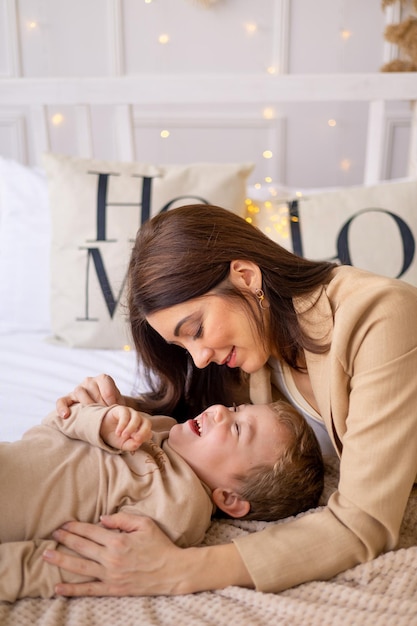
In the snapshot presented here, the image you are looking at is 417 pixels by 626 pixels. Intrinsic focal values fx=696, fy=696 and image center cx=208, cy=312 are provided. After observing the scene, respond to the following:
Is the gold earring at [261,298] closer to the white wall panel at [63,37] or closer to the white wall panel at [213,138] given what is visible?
the white wall panel at [213,138]

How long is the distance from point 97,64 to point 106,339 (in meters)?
1.36

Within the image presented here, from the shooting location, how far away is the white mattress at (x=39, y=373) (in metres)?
1.62

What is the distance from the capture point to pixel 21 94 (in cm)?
221

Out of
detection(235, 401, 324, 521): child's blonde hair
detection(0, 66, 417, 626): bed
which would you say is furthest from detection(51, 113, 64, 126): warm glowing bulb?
detection(235, 401, 324, 521): child's blonde hair

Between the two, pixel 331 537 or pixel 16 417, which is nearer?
pixel 331 537

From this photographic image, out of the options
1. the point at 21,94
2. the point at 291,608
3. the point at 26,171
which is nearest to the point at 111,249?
the point at 26,171

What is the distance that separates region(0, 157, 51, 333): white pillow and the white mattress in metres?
0.05

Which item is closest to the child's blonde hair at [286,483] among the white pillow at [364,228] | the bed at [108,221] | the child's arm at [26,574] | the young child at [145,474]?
the young child at [145,474]

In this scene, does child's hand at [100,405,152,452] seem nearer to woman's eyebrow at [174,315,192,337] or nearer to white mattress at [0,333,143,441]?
woman's eyebrow at [174,315,192,337]

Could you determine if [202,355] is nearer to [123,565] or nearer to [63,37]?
[123,565]

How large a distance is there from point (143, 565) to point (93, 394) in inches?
15.1

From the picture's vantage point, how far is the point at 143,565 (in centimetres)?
104

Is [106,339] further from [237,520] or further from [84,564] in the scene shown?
[84,564]

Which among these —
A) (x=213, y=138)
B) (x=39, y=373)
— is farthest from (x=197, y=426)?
(x=213, y=138)
